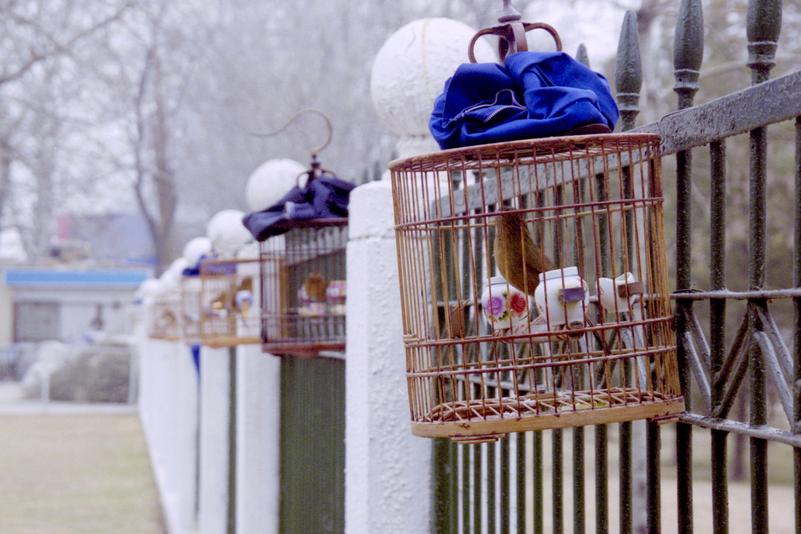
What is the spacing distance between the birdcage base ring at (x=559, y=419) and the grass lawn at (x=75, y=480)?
A: 9187 millimetres

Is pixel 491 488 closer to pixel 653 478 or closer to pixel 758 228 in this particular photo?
pixel 653 478

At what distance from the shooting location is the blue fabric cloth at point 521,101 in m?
1.97

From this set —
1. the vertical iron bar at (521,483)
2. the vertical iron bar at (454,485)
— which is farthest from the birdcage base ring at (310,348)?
the vertical iron bar at (521,483)

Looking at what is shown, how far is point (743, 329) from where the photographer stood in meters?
1.84

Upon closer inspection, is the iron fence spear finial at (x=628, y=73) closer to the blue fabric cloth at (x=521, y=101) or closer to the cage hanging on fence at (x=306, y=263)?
the blue fabric cloth at (x=521, y=101)

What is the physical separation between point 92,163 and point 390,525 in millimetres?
29274

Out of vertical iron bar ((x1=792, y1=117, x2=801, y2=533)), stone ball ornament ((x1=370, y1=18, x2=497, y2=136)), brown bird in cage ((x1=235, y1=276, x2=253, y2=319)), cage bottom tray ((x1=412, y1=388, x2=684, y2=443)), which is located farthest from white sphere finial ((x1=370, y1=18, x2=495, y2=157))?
brown bird in cage ((x1=235, y1=276, x2=253, y2=319))

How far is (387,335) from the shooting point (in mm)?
3236

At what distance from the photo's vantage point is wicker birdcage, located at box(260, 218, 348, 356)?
4.55m

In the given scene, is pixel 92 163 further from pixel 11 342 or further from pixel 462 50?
pixel 462 50

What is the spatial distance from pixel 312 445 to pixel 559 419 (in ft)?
9.45

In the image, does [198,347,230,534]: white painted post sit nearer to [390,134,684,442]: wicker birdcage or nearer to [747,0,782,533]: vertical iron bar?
[390,134,684,442]: wicker birdcage

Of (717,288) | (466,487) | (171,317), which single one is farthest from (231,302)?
(717,288)

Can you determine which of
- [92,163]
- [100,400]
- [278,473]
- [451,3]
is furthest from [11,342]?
[278,473]
